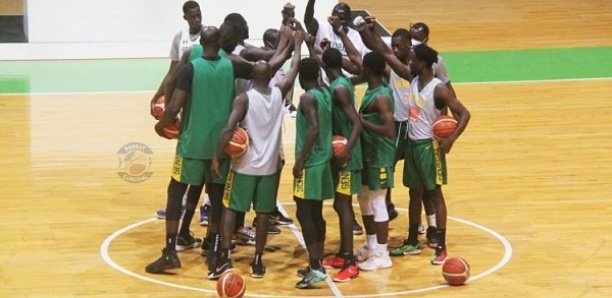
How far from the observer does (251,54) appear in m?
9.98

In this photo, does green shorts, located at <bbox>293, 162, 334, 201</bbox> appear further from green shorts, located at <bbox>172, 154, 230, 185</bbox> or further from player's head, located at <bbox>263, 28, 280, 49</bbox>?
player's head, located at <bbox>263, 28, 280, 49</bbox>

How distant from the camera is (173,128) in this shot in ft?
31.0

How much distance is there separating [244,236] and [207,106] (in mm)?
1551

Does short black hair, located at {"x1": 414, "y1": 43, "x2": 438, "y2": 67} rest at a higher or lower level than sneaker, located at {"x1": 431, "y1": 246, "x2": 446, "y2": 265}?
higher

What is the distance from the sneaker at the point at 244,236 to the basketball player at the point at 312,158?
118cm

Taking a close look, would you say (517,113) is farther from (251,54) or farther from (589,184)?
(251,54)

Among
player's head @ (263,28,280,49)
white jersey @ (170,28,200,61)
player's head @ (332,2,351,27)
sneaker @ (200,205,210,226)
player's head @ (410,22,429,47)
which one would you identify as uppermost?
player's head @ (332,2,351,27)

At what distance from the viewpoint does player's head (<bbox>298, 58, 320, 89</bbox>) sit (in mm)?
8938

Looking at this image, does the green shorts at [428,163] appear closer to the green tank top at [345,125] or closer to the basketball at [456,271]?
the green tank top at [345,125]

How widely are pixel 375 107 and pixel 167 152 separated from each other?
4603mm

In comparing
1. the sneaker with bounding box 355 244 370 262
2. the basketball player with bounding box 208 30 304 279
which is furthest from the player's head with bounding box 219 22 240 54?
the sneaker with bounding box 355 244 370 262

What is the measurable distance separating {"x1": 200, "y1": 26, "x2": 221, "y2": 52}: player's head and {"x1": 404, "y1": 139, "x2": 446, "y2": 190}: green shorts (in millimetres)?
1815

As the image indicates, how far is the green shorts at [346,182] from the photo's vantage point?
30.4 ft

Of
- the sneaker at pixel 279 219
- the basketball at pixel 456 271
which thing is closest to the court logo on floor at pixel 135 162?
the sneaker at pixel 279 219
